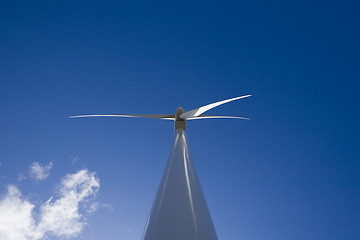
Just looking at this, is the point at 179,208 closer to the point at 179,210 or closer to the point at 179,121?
the point at 179,210

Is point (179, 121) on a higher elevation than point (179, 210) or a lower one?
higher

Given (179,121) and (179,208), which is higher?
(179,121)

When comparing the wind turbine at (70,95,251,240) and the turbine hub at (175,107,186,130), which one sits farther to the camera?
the turbine hub at (175,107,186,130)

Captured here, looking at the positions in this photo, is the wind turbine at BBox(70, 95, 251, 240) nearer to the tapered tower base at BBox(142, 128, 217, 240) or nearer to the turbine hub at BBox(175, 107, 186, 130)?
the tapered tower base at BBox(142, 128, 217, 240)

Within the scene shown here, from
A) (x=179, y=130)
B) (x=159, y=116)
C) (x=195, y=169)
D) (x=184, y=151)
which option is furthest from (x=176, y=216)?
(x=159, y=116)

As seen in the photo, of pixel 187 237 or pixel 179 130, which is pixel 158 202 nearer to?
pixel 187 237

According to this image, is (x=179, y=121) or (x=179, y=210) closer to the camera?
(x=179, y=210)

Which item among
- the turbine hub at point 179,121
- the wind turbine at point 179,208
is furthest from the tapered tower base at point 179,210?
the turbine hub at point 179,121

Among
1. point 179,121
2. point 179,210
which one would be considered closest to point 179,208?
point 179,210

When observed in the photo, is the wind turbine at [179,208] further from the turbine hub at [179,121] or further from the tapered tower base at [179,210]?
the turbine hub at [179,121]

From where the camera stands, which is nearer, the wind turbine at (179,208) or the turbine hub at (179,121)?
the wind turbine at (179,208)

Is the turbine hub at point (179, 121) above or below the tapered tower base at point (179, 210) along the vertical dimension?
above

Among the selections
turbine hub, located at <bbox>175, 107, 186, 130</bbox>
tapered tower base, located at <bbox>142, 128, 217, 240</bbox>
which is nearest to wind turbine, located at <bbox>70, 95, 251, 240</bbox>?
tapered tower base, located at <bbox>142, 128, 217, 240</bbox>

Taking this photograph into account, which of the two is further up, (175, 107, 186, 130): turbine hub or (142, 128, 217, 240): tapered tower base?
(175, 107, 186, 130): turbine hub
